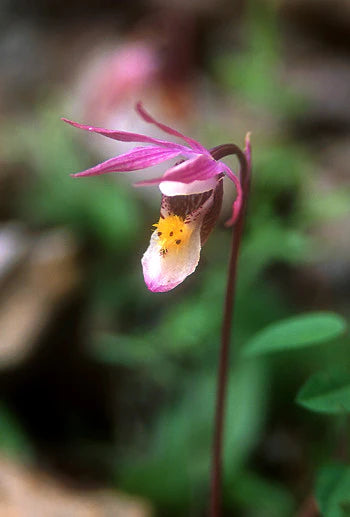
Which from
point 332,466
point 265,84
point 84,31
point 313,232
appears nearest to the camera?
point 332,466

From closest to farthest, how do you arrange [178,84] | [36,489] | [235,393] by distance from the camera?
1. [36,489]
2. [235,393]
3. [178,84]

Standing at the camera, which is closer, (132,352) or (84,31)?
(132,352)

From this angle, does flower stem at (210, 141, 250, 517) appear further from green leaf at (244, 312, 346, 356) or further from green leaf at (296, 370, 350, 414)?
green leaf at (296, 370, 350, 414)

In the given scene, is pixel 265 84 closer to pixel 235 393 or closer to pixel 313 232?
pixel 313 232

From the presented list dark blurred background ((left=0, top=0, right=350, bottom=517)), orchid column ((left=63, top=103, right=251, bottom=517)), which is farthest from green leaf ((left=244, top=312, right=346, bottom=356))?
dark blurred background ((left=0, top=0, right=350, bottom=517))

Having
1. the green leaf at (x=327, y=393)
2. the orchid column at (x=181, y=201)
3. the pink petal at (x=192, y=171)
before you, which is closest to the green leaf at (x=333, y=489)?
the green leaf at (x=327, y=393)

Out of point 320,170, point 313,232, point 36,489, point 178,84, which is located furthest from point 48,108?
point 36,489
